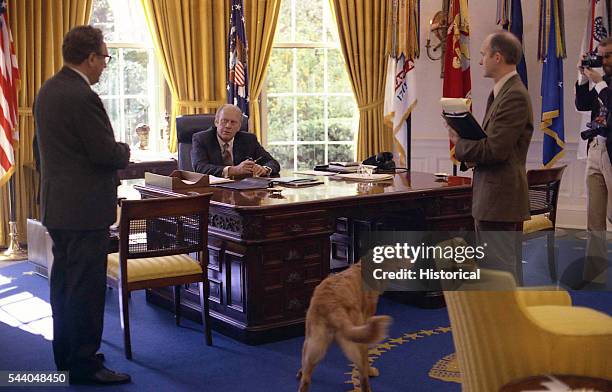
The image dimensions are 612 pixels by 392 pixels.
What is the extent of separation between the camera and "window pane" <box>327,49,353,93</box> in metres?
8.66

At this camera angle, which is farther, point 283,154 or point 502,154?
point 283,154

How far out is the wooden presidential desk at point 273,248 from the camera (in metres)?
4.37

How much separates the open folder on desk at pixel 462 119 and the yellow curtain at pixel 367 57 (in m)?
4.58

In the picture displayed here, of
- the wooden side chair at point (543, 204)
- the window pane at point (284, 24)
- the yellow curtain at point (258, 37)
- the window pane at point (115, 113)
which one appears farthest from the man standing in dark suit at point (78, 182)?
the window pane at point (284, 24)

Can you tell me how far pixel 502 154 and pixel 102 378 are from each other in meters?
2.17

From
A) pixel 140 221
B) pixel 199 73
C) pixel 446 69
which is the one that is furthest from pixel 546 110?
pixel 140 221

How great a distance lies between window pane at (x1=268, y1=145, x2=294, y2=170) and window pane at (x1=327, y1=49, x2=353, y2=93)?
0.81 m

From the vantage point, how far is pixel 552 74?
7.59 m

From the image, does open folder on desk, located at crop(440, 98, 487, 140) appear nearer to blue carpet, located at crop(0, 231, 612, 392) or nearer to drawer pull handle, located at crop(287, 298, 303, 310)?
blue carpet, located at crop(0, 231, 612, 392)

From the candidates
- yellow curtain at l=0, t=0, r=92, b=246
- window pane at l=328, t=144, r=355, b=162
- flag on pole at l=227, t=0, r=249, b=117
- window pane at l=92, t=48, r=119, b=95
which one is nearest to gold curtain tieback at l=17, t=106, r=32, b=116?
yellow curtain at l=0, t=0, r=92, b=246

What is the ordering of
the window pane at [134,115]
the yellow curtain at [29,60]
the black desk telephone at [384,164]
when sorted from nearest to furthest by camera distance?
the black desk telephone at [384,164]
the yellow curtain at [29,60]
the window pane at [134,115]

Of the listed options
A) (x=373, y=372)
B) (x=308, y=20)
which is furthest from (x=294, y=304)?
(x=308, y=20)

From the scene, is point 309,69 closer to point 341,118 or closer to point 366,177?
point 341,118

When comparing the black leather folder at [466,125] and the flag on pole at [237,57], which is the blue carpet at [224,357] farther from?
the flag on pole at [237,57]
